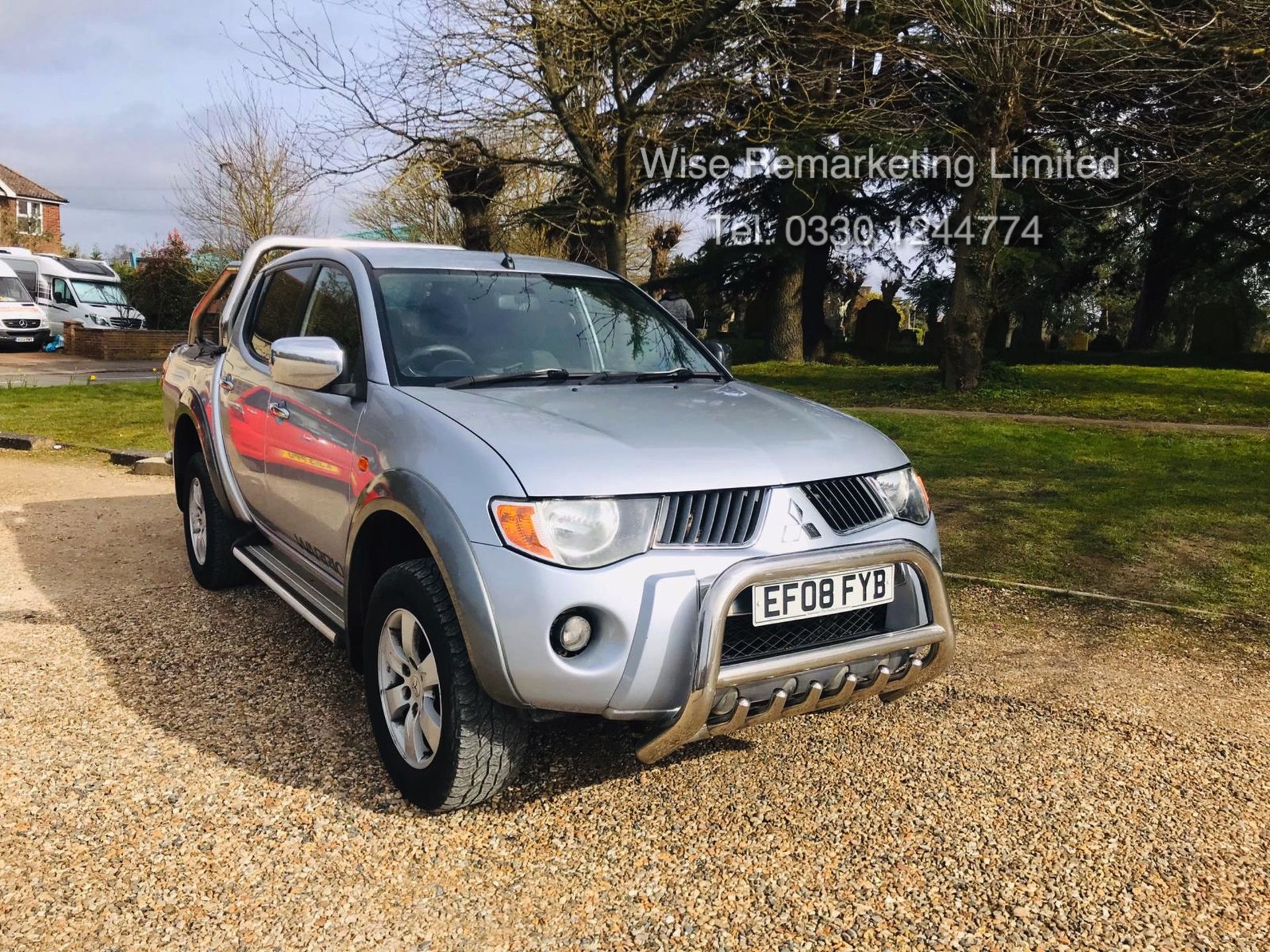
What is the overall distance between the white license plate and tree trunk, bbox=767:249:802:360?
61.0 ft

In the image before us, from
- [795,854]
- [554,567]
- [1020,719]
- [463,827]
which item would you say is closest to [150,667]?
[463,827]

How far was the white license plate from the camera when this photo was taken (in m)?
2.77

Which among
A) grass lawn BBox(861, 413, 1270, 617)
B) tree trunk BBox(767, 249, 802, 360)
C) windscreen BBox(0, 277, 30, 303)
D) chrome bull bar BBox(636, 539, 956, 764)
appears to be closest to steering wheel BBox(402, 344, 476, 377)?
chrome bull bar BBox(636, 539, 956, 764)

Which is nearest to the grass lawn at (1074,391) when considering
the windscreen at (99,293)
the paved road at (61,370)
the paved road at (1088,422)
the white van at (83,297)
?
the paved road at (1088,422)

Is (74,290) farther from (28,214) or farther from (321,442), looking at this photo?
(28,214)

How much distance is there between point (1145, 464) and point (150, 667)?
856cm

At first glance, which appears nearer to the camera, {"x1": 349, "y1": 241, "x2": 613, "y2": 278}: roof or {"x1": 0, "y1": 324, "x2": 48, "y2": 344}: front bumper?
{"x1": 349, "y1": 241, "x2": 613, "y2": 278}: roof

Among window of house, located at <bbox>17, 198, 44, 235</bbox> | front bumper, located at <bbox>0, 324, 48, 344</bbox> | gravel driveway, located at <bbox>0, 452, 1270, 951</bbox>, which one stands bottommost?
gravel driveway, located at <bbox>0, 452, 1270, 951</bbox>

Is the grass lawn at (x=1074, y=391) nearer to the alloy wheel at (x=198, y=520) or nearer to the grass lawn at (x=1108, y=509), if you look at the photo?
the grass lawn at (x=1108, y=509)

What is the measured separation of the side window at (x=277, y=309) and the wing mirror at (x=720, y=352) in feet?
6.04

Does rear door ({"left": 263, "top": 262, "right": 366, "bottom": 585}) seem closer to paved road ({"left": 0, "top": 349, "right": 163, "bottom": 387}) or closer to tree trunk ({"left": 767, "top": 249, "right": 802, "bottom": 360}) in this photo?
paved road ({"left": 0, "top": 349, "right": 163, "bottom": 387})

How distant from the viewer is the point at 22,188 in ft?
201

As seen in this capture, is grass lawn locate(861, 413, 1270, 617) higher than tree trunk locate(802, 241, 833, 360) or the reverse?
the reverse

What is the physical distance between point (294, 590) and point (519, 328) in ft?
4.58
